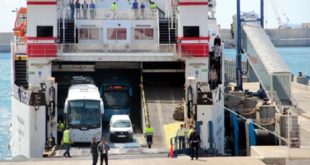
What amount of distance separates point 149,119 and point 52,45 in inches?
228

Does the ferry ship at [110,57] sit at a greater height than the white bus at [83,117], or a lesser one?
greater

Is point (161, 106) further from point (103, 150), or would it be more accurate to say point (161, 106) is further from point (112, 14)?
point (103, 150)

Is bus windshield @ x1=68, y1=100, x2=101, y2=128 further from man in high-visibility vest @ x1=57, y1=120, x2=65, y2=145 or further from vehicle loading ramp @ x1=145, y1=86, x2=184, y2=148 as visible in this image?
vehicle loading ramp @ x1=145, y1=86, x2=184, y2=148

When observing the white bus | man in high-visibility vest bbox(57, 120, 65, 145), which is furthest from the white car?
man in high-visibility vest bbox(57, 120, 65, 145)

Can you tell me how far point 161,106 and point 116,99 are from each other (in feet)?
8.09

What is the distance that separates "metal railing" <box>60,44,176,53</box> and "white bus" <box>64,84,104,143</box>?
4.61m

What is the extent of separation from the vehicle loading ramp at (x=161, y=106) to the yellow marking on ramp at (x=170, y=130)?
0.44 feet

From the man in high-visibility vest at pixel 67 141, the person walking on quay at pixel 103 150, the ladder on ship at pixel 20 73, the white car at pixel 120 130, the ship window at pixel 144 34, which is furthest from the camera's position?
the ship window at pixel 144 34

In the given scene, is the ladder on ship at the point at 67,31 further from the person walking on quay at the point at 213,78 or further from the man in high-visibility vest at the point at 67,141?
the man in high-visibility vest at the point at 67,141

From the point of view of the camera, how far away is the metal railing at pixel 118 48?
34531 mm

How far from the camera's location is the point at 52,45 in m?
33.7

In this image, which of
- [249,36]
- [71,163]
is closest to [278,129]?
[71,163]

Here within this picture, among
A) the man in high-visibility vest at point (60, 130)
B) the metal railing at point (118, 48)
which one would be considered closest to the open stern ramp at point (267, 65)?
the metal railing at point (118, 48)

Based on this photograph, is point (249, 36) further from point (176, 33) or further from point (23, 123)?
point (23, 123)
